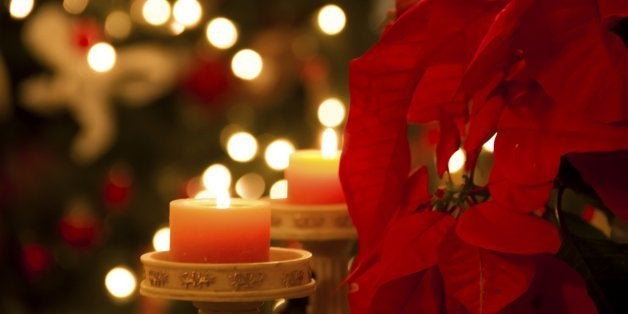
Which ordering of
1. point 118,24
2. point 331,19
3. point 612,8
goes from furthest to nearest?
point 118,24 < point 331,19 < point 612,8

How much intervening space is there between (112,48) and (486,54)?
126 cm

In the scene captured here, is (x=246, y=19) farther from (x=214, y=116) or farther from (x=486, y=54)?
(x=486, y=54)

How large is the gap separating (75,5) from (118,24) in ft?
0.24

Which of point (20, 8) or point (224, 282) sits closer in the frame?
point (224, 282)

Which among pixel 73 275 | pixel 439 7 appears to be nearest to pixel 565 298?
pixel 439 7

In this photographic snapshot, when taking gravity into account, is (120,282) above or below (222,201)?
below

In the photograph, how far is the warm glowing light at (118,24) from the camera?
1.61 m

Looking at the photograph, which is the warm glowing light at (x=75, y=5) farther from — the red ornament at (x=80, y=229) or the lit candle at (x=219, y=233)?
the lit candle at (x=219, y=233)

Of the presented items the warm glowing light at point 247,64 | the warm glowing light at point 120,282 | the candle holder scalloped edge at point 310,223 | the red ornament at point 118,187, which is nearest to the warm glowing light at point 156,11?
the warm glowing light at point 247,64

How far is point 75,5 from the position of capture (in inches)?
62.5

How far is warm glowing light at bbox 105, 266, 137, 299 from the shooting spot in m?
1.58

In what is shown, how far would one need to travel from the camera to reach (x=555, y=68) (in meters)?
0.37

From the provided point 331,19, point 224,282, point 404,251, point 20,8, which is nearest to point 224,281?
point 224,282

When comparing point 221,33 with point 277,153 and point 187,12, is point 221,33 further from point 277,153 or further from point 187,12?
point 277,153
